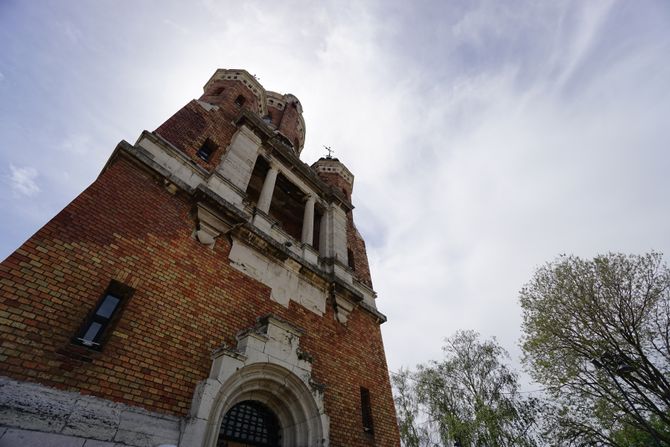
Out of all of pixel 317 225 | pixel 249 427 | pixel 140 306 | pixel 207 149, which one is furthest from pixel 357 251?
pixel 140 306

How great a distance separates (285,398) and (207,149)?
7027 millimetres

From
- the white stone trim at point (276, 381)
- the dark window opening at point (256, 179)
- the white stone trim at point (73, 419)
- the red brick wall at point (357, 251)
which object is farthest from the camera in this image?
the dark window opening at point (256, 179)

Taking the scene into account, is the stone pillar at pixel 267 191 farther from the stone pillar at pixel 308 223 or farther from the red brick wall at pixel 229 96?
the red brick wall at pixel 229 96

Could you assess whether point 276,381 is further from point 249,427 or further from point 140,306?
point 140,306

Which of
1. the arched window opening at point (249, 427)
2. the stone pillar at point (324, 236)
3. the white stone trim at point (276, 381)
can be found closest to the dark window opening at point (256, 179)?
the stone pillar at point (324, 236)

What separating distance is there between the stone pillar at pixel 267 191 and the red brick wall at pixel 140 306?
8.47ft

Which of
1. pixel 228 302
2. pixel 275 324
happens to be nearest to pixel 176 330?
pixel 228 302

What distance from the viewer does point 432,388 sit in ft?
61.6

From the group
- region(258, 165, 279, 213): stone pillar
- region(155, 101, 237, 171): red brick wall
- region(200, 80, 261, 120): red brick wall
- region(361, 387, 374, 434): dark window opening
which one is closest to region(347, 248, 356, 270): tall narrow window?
region(258, 165, 279, 213): stone pillar

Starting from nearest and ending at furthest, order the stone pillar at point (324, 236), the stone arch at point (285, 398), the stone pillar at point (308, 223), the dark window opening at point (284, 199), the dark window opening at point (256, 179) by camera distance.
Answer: the stone arch at point (285, 398), the stone pillar at point (308, 223), the stone pillar at point (324, 236), the dark window opening at point (256, 179), the dark window opening at point (284, 199)

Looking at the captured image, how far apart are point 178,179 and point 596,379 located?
53.8 feet

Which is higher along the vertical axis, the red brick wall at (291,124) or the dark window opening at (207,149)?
the red brick wall at (291,124)

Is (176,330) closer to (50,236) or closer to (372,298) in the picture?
(50,236)

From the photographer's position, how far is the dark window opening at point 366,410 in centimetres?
755
